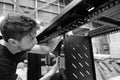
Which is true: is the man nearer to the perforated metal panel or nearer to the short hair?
the short hair

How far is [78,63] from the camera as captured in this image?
2.69ft

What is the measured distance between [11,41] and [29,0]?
4326 millimetres

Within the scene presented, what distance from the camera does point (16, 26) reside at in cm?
58

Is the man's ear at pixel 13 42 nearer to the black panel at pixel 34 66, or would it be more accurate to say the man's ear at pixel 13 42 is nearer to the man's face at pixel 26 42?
the man's face at pixel 26 42

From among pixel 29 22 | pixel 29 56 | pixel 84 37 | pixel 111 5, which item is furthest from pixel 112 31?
pixel 29 56

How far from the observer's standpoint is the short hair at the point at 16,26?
0.58 m

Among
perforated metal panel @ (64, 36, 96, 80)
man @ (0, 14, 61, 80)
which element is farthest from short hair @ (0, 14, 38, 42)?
perforated metal panel @ (64, 36, 96, 80)

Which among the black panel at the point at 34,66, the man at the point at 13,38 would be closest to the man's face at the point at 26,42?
the man at the point at 13,38

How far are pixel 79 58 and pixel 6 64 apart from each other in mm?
457

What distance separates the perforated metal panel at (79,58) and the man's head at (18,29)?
0.25m

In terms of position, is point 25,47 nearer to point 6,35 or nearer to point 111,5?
point 6,35

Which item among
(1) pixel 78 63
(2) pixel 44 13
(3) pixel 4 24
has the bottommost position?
(1) pixel 78 63

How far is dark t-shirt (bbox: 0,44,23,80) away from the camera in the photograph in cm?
56

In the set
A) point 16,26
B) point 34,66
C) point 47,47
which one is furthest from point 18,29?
point 34,66
